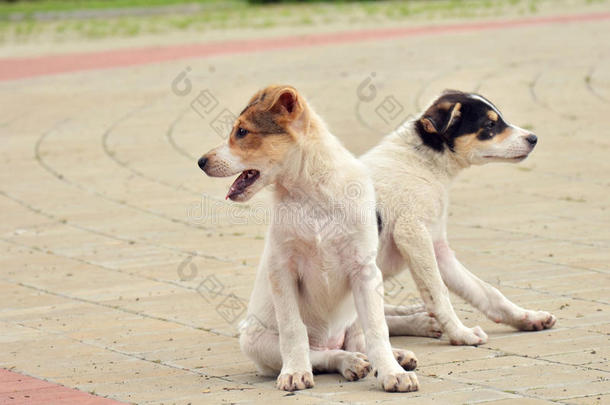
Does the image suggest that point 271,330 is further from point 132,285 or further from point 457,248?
point 457,248

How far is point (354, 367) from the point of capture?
5.50m

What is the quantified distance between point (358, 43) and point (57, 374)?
15460 millimetres

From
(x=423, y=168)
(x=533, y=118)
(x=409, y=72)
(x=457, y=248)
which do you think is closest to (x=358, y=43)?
(x=409, y=72)

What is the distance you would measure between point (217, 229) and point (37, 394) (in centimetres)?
387

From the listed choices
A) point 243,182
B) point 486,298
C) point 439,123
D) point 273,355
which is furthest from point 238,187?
point 486,298

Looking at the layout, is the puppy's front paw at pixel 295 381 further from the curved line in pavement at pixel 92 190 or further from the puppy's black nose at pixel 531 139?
the curved line in pavement at pixel 92 190

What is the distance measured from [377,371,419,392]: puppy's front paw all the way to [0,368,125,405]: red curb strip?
1282 mm

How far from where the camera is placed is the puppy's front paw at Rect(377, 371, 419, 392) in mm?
5227

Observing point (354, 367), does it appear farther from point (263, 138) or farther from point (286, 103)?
point (286, 103)

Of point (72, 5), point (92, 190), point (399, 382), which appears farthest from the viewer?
point (72, 5)

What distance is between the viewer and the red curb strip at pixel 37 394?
17.6 ft

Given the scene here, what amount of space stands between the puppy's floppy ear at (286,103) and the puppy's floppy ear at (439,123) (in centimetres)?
125

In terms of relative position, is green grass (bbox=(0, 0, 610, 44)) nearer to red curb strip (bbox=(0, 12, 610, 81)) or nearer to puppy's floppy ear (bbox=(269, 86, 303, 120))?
red curb strip (bbox=(0, 12, 610, 81))

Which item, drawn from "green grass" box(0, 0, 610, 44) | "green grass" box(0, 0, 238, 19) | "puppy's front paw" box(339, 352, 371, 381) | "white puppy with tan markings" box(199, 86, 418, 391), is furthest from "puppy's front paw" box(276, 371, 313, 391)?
"green grass" box(0, 0, 238, 19)
